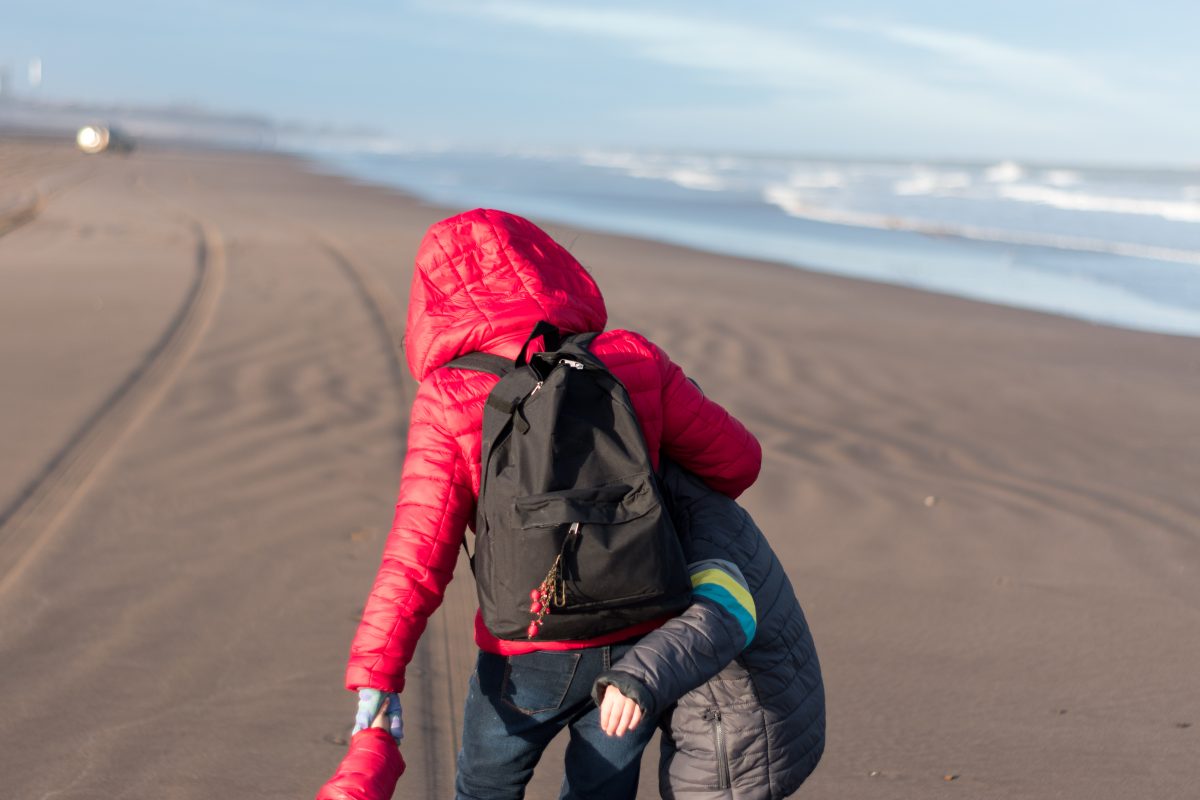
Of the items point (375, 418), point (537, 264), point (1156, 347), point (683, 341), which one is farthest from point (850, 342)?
point (537, 264)

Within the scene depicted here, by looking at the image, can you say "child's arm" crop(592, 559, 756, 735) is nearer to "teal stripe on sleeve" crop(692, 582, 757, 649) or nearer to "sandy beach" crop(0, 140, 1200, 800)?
"teal stripe on sleeve" crop(692, 582, 757, 649)

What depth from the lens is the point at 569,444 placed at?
1763 millimetres

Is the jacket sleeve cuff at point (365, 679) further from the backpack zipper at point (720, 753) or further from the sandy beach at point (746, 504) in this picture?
the sandy beach at point (746, 504)

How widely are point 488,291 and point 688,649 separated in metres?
0.73

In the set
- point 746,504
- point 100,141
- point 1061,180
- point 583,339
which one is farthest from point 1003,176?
point 583,339

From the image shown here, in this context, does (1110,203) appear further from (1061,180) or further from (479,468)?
(479,468)

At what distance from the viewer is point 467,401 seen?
189 centimetres

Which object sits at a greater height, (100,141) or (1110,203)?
(1110,203)

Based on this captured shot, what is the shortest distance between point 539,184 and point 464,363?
1411 inches

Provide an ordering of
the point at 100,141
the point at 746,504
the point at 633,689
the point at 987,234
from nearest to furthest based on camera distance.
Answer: the point at 633,689 < the point at 746,504 < the point at 987,234 < the point at 100,141

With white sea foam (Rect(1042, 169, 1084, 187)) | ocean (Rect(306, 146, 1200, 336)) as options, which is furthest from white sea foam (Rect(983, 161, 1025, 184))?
ocean (Rect(306, 146, 1200, 336))

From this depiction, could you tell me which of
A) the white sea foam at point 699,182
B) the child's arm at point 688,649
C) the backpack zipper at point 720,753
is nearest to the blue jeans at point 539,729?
the backpack zipper at point 720,753

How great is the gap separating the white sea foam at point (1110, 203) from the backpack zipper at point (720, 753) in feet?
103

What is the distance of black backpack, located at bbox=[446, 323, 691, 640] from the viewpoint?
5.67 ft
